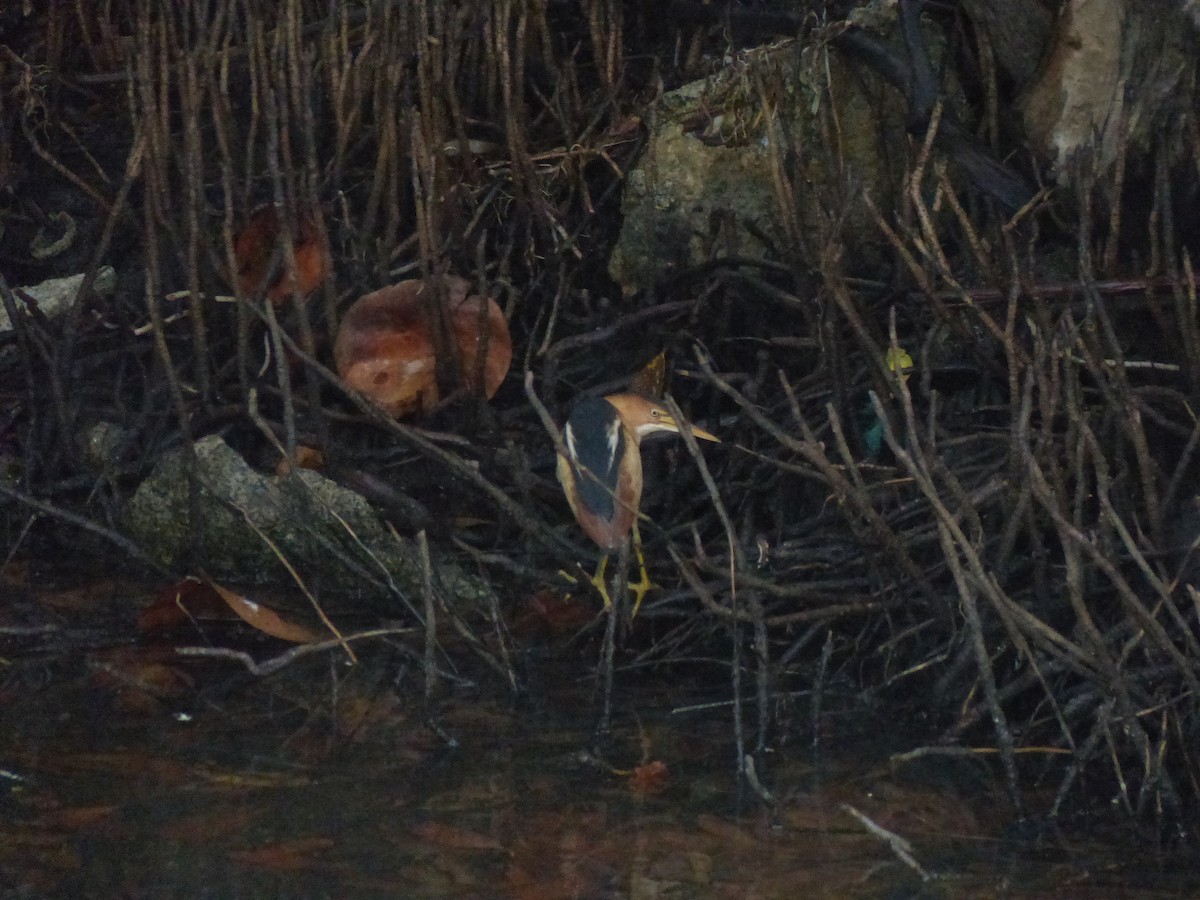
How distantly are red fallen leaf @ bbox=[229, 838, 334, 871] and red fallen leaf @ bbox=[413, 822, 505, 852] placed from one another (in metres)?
0.14

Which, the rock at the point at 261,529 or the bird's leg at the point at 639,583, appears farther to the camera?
the rock at the point at 261,529

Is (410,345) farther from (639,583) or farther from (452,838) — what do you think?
(452,838)

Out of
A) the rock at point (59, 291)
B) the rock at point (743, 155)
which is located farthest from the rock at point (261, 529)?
the rock at point (743, 155)

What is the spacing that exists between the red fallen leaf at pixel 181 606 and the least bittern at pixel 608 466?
0.74m

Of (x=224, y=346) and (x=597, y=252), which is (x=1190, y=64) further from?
(x=224, y=346)

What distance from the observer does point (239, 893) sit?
2.33 m

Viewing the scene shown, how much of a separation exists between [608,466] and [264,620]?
2.37 ft

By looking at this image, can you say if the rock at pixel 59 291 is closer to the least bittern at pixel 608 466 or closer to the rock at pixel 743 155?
the rock at pixel 743 155

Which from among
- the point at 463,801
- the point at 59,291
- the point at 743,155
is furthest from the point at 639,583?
the point at 59,291

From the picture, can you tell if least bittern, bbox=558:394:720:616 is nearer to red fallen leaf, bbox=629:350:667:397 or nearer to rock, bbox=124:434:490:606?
red fallen leaf, bbox=629:350:667:397

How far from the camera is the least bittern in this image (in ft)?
9.62

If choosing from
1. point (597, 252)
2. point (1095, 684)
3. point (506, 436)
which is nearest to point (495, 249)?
point (597, 252)

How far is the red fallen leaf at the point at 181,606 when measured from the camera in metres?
3.19

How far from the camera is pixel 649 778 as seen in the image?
2658mm
